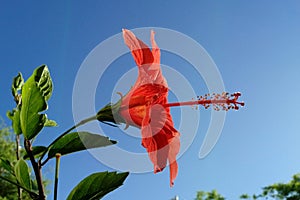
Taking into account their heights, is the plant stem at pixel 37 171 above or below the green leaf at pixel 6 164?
below

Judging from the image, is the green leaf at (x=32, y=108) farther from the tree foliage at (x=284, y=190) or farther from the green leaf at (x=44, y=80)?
the tree foliage at (x=284, y=190)

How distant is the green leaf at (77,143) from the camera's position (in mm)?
897

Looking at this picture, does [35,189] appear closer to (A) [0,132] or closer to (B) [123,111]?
(B) [123,111]

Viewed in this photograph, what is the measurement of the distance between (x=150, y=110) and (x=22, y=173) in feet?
1.06

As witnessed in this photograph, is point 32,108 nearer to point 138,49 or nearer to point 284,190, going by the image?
point 138,49

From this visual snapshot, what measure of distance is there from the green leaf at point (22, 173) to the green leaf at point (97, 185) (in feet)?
0.37

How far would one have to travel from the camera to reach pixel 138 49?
0.94 metres

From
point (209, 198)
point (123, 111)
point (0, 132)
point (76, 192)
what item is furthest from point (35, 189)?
point (0, 132)

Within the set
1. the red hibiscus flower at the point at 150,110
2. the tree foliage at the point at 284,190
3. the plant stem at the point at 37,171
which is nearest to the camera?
the plant stem at the point at 37,171

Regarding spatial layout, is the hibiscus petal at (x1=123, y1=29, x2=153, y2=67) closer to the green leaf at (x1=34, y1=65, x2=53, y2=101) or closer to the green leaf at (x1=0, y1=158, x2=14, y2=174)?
the green leaf at (x1=34, y1=65, x2=53, y2=101)

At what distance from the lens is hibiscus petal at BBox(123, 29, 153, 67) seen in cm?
93

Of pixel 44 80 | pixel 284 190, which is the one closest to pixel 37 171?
pixel 44 80

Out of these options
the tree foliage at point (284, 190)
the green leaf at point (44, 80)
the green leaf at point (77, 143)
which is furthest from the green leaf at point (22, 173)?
the tree foliage at point (284, 190)

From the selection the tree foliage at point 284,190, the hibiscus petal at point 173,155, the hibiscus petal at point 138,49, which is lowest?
the hibiscus petal at point 173,155
